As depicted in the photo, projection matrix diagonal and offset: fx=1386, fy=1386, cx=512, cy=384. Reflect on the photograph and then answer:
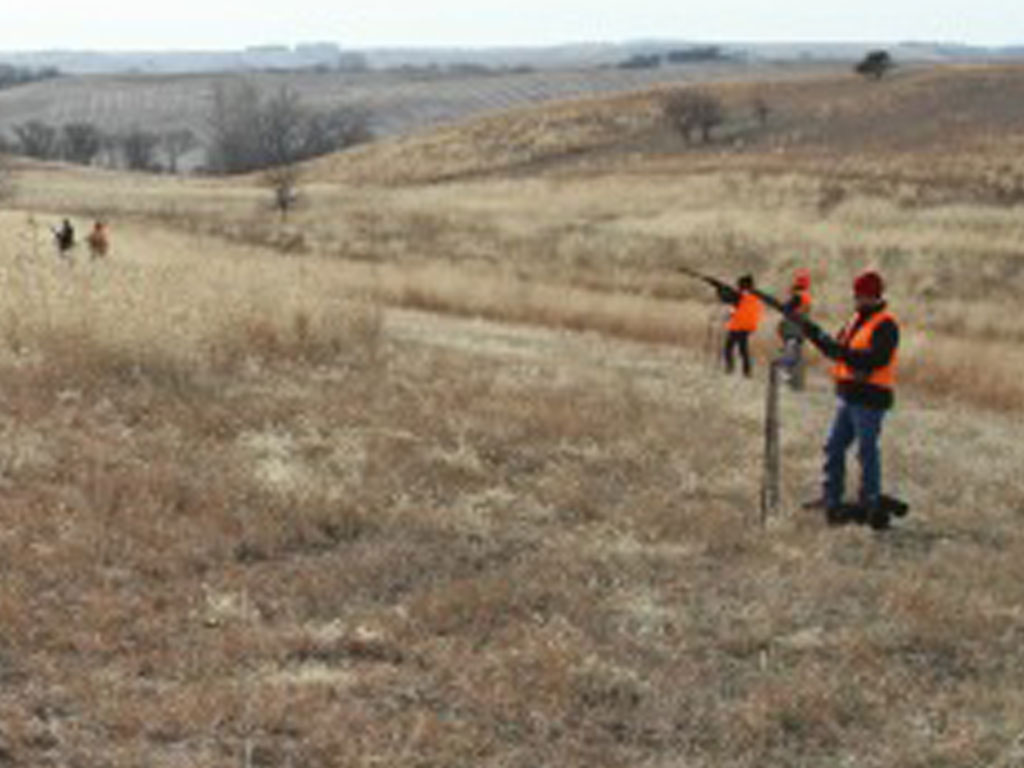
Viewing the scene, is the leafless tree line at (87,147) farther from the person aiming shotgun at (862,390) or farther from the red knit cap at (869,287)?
the red knit cap at (869,287)

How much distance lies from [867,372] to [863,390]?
15 cm

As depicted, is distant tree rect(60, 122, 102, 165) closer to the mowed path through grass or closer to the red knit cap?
the mowed path through grass

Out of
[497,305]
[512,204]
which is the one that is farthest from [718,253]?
[512,204]

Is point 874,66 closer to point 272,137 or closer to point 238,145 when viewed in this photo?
point 272,137

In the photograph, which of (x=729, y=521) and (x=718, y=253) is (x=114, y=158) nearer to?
(x=718, y=253)

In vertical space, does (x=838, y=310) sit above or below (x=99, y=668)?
below

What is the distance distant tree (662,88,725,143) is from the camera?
71.1 meters

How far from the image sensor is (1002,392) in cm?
1673

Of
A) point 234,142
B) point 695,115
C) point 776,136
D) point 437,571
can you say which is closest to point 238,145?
point 234,142

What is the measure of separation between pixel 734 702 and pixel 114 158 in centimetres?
11392

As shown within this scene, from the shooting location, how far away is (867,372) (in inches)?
343

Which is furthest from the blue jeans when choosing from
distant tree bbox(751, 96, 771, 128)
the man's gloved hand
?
distant tree bbox(751, 96, 771, 128)

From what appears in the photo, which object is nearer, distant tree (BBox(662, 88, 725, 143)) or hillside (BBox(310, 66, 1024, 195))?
hillside (BBox(310, 66, 1024, 195))

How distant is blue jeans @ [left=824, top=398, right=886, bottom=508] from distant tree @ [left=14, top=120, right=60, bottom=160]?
330 feet
